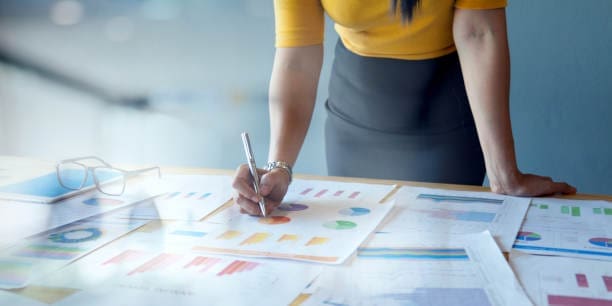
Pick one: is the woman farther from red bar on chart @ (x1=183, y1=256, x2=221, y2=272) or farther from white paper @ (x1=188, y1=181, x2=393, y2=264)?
red bar on chart @ (x1=183, y1=256, x2=221, y2=272)

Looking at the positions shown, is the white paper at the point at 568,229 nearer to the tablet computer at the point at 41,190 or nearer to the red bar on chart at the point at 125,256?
the red bar on chart at the point at 125,256

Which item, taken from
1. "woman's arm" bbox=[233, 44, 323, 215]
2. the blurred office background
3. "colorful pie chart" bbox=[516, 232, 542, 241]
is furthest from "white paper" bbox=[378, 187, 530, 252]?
the blurred office background

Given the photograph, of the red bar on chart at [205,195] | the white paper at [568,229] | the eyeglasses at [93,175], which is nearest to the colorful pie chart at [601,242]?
the white paper at [568,229]

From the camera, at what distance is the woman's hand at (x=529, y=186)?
3.03 feet

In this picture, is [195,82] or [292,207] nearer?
[292,207]

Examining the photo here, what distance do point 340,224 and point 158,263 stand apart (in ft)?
0.79

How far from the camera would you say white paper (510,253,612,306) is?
555mm

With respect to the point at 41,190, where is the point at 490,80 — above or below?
above

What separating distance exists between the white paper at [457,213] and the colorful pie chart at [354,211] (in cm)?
4

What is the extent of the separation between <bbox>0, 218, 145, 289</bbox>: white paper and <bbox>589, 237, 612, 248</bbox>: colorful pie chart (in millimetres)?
546

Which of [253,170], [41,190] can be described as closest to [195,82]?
[41,190]

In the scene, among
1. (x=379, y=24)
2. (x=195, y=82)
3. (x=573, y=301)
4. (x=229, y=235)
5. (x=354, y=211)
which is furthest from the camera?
(x=195, y=82)

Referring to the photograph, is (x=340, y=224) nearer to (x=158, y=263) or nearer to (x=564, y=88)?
(x=158, y=263)

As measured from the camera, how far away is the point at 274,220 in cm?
83
